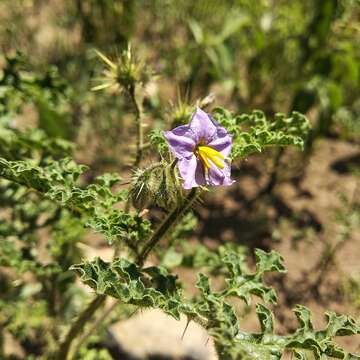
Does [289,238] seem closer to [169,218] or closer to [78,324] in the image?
[78,324]

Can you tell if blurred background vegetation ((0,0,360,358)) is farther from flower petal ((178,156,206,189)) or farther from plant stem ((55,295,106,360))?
flower petal ((178,156,206,189))

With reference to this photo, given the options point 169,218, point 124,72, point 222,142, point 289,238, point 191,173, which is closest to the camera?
point 191,173

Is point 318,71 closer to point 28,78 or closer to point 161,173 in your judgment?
point 28,78

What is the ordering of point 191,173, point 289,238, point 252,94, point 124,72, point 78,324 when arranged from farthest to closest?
1. point 252,94
2. point 289,238
3. point 78,324
4. point 124,72
5. point 191,173

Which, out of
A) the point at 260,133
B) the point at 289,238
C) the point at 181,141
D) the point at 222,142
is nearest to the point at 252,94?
the point at 289,238

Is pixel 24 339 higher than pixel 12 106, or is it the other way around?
pixel 12 106

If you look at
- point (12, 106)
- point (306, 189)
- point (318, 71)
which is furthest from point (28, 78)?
point (306, 189)

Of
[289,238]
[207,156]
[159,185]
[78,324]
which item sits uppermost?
[207,156]
